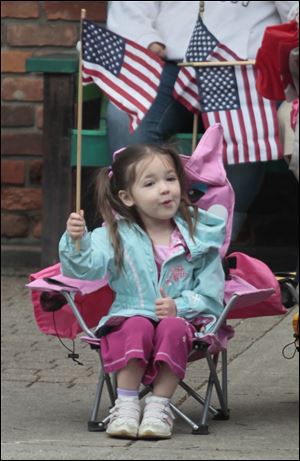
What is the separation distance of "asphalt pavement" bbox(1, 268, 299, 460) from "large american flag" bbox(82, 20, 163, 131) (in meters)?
0.43

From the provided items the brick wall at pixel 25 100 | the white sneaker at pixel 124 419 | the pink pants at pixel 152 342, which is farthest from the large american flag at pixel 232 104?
the brick wall at pixel 25 100

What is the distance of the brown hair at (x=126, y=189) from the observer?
165 cm

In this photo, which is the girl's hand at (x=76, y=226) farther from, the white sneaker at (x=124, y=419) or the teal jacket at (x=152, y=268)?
the white sneaker at (x=124, y=419)

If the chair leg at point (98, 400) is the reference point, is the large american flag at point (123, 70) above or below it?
above

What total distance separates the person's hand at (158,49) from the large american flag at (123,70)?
0.04 ft

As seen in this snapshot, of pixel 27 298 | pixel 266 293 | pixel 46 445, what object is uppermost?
pixel 266 293

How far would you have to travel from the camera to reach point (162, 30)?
2.03 metres

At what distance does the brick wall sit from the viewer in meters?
5.88

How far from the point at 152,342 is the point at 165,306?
18cm

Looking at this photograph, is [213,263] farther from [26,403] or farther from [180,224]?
[26,403]

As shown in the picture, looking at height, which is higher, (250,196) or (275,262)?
(250,196)

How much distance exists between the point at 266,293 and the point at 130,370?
0.25m

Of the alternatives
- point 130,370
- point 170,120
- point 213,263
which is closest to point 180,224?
point 213,263

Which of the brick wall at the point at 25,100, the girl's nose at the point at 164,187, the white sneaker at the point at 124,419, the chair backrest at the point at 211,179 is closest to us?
the girl's nose at the point at 164,187
